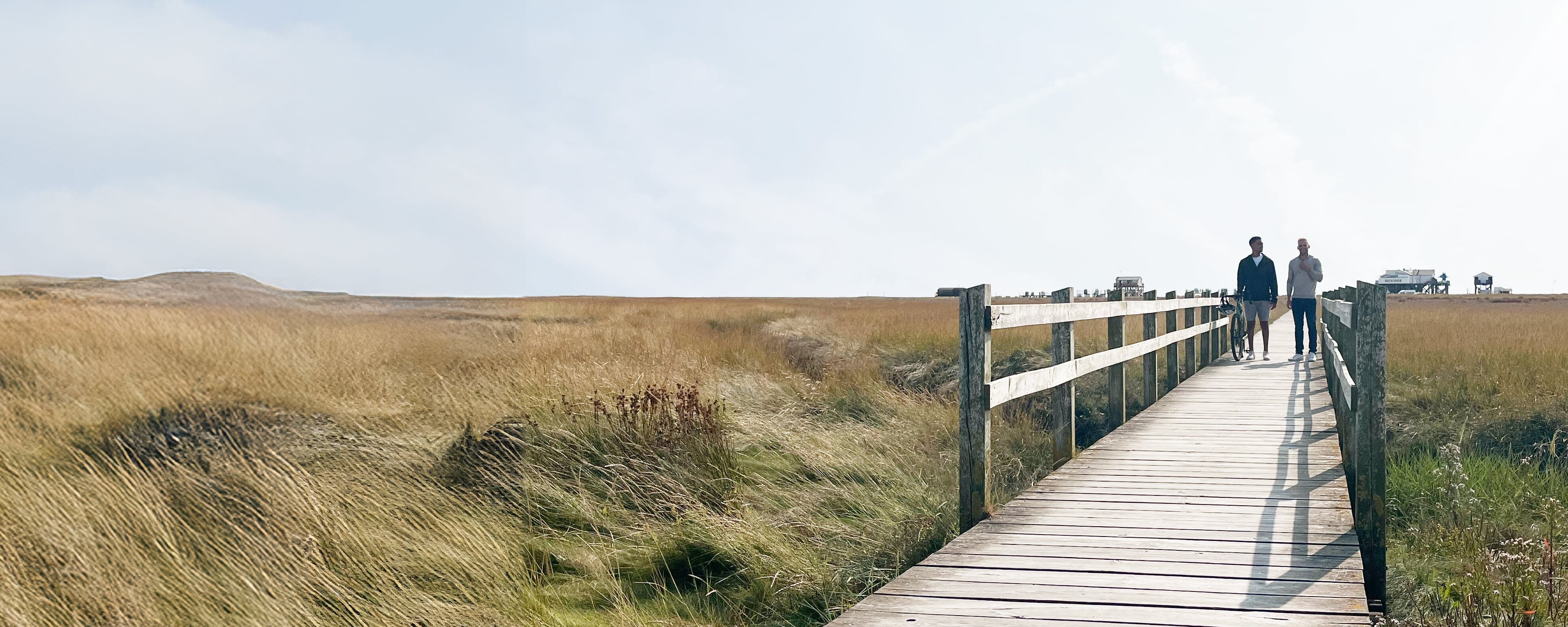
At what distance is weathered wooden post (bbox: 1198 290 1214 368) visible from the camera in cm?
1612

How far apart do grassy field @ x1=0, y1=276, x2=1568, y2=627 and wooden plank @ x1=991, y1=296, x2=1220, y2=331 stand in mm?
1220

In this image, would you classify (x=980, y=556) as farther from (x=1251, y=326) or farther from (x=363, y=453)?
(x=1251, y=326)

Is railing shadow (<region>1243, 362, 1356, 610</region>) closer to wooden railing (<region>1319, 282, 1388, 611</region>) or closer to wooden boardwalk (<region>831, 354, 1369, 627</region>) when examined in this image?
wooden boardwalk (<region>831, 354, 1369, 627</region>)

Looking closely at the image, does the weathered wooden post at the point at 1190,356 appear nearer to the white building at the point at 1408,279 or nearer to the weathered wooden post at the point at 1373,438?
the weathered wooden post at the point at 1373,438

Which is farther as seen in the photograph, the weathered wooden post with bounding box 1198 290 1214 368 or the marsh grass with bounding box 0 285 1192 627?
the weathered wooden post with bounding box 1198 290 1214 368

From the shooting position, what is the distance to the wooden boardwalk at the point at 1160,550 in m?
3.71

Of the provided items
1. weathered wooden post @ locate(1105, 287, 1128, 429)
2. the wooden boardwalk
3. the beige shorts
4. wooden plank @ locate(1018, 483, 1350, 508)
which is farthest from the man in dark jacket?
wooden plank @ locate(1018, 483, 1350, 508)

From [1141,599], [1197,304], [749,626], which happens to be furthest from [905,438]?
[1197,304]

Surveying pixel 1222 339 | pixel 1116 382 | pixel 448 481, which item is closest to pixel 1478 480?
pixel 1116 382

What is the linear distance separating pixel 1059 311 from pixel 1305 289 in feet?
29.8

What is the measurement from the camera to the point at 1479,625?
4.10 meters

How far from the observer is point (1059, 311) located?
6.54 metres

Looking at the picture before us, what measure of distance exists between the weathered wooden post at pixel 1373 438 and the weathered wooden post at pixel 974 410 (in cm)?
162

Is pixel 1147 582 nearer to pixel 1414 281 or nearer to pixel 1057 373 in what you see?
pixel 1057 373
